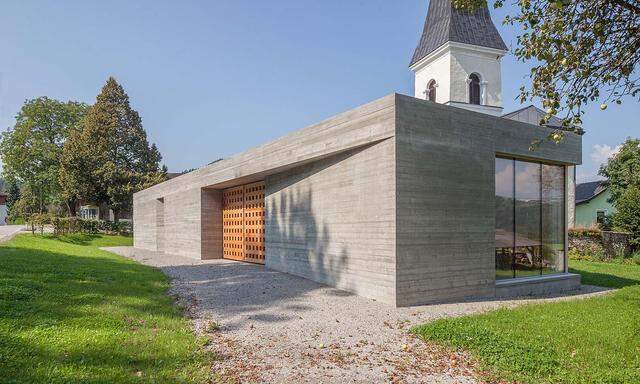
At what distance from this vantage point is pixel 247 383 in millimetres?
4297

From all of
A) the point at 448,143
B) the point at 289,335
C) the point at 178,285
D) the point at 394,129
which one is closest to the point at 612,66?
the point at 448,143

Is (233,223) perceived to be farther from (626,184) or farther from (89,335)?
(626,184)

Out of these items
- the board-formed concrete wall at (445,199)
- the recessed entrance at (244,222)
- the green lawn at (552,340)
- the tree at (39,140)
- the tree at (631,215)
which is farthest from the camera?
the tree at (39,140)

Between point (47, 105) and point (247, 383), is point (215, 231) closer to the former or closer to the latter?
point (247, 383)

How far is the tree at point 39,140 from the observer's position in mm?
41906

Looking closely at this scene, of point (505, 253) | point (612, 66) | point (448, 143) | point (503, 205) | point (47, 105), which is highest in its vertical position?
point (47, 105)

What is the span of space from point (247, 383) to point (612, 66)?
23.8 feet

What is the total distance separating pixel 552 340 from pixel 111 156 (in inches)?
1479

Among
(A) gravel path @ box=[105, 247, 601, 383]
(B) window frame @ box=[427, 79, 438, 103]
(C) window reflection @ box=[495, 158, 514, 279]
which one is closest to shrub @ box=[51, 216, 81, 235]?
(A) gravel path @ box=[105, 247, 601, 383]

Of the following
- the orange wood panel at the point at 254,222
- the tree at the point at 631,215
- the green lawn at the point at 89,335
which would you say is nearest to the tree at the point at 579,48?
the green lawn at the point at 89,335

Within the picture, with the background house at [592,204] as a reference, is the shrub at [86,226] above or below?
below

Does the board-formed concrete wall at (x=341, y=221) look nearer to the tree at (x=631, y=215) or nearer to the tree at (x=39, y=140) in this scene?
the tree at (x=631, y=215)

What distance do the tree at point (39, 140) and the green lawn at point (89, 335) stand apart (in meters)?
40.8

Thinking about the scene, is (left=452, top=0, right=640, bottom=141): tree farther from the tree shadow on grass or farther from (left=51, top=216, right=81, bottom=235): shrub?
(left=51, top=216, right=81, bottom=235): shrub
